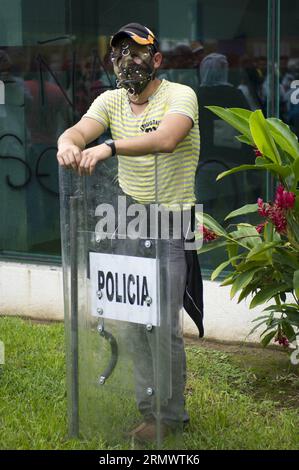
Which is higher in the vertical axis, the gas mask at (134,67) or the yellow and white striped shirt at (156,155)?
the gas mask at (134,67)

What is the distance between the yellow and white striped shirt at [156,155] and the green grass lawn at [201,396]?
1.24m

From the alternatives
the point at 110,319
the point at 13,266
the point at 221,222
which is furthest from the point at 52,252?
the point at 110,319

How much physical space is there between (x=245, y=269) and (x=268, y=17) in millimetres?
2066

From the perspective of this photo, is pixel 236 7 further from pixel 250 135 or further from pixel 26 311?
pixel 26 311

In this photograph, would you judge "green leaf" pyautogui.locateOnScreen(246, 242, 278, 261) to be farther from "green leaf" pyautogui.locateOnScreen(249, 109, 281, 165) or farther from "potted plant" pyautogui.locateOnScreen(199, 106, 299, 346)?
"green leaf" pyautogui.locateOnScreen(249, 109, 281, 165)

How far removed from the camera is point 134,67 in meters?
4.68

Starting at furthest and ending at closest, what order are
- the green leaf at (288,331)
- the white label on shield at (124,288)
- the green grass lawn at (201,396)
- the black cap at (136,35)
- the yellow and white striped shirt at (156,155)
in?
the green leaf at (288,331) → the green grass lawn at (201,396) → the black cap at (136,35) → the yellow and white striped shirt at (156,155) → the white label on shield at (124,288)

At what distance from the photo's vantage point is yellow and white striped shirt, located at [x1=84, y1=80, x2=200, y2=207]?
4.48m

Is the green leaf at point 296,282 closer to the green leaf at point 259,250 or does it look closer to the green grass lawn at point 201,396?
the green leaf at point 259,250

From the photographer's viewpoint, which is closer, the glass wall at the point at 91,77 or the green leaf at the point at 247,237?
the green leaf at the point at 247,237

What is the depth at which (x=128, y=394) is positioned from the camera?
4574 mm

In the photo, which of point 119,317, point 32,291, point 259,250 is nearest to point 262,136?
point 259,250

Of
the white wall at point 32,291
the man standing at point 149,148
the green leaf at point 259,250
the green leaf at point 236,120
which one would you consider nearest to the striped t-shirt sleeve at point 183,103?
the man standing at point 149,148

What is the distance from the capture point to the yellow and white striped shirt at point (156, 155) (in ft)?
14.7
